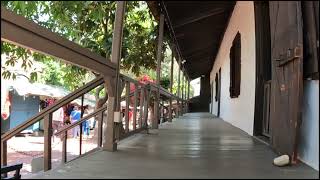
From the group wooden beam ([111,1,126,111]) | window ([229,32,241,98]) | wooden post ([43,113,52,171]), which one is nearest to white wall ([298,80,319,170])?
wooden beam ([111,1,126,111])

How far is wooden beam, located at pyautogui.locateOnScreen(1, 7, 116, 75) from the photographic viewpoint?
11.1 feet

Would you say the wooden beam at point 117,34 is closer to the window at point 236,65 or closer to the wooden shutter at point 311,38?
the wooden shutter at point 311,38

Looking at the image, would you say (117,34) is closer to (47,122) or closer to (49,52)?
(47,122)

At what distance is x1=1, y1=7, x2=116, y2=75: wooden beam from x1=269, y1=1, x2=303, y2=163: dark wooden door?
1.83 metres

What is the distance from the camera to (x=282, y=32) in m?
4.88

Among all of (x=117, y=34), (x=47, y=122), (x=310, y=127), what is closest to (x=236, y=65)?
(x=117, y=34)

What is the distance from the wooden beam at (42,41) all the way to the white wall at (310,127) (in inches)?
80.9

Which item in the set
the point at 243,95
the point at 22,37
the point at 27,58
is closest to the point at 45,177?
the point at 22,37

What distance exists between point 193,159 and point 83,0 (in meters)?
1.91

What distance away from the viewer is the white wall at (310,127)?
13.7ft

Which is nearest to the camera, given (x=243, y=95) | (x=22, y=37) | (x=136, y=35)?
(x=22, y=37)

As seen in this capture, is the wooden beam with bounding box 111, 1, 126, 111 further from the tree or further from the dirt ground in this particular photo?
the dirt ground

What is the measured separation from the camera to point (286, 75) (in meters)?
4.73

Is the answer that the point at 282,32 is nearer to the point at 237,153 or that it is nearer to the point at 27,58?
the point at 237,153
